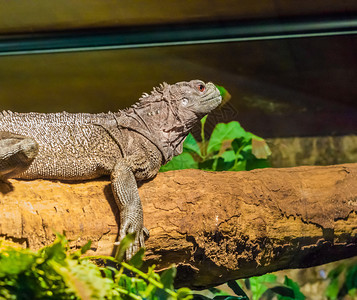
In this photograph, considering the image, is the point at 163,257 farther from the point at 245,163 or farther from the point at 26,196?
the point at 245,163

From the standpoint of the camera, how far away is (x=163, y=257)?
78.0 inches

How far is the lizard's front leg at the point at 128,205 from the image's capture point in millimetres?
1834

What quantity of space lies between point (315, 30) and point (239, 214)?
3.78 ft

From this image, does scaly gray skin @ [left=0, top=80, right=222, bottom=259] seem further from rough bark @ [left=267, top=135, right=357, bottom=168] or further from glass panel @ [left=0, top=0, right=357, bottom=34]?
rough bark @ [left=267, top=135, right=357, bottom=168]

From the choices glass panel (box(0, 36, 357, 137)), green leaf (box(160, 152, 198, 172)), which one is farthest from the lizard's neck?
green leaf (box(160, 152, 198, 172))

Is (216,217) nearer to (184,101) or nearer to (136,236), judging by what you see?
(136,236)

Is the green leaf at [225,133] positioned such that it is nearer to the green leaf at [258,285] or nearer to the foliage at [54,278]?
the green leaf at [258,285]

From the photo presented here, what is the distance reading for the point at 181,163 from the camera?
2.86m

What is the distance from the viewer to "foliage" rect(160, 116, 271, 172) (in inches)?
114

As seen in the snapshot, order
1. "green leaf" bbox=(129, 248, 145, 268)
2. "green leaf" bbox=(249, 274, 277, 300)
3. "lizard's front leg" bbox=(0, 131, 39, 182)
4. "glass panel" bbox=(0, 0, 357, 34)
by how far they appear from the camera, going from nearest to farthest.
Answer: "green leaf" bbox=(129, 248, 145, 268), "lizard's front leg" bbox=(0, 131, 39, 182), "glass panel" bbox=(0, 0, 357, 34), "green leaf" bbox=(249, 274, 277, 300)

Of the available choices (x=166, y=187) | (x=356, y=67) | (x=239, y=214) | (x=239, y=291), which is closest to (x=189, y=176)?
(x=166, y=187)

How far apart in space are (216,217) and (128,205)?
18.1 inches

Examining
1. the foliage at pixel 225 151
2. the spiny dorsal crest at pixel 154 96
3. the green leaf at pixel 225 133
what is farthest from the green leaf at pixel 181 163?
the spiny dorsal crest at pixel 154 96

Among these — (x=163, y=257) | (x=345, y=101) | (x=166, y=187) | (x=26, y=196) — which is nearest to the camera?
(x=26, y=196)
